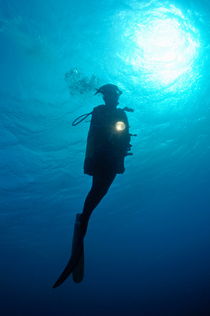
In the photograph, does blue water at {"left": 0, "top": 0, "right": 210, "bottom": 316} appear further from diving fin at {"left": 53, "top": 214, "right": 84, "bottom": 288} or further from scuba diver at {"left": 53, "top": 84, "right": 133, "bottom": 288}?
diving fin at {"left": 53, "top": 214, "right": 84, "bottom": 288}

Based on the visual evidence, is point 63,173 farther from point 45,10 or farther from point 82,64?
point 45,10

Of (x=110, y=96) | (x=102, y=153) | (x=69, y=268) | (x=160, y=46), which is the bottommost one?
(x=69, y=268)

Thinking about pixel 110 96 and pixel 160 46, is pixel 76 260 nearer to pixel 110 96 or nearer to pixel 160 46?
pixel 110 96

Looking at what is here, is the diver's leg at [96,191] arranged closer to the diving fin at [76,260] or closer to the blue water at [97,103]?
the diving fin at [76,260]

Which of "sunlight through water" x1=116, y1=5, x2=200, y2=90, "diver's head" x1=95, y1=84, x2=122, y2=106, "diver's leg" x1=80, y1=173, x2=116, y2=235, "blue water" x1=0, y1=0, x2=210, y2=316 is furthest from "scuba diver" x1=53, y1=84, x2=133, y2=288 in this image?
"sunlight through water" x1=116, y1=5, x2=200, y2=90

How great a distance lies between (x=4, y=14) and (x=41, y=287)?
8849 cm

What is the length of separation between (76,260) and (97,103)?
448 inches

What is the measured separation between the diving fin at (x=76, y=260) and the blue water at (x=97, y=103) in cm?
920

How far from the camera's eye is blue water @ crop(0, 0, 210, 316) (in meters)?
11.2

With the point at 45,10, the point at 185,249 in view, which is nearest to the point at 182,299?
the point at 185,249

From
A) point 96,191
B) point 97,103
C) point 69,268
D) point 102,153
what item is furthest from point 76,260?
point 97,103

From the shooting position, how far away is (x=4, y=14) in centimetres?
1033

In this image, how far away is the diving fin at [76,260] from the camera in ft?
15.5

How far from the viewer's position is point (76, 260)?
4.84 meters
